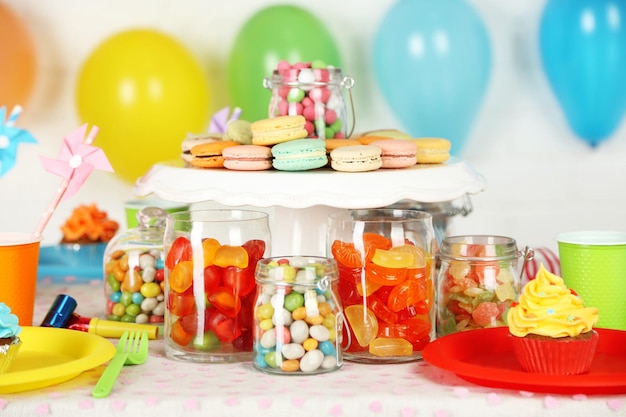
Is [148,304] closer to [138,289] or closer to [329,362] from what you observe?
[138,289]

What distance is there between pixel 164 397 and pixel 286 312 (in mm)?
180

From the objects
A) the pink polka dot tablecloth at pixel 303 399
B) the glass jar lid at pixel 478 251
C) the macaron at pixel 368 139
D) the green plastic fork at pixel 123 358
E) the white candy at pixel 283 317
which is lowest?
the pink polka dot tablecloth at pixel 303 399

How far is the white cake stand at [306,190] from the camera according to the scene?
1358 millimetres

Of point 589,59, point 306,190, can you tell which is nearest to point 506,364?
point 306,190

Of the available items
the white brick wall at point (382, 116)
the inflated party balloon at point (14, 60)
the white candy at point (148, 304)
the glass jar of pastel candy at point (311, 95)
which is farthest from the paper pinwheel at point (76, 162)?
the white brick wall at point (382, 116)

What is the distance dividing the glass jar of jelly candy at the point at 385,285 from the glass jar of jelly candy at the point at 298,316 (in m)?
0.06

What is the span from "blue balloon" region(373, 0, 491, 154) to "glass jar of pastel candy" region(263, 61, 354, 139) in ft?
4.31

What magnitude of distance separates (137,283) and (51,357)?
279 mm

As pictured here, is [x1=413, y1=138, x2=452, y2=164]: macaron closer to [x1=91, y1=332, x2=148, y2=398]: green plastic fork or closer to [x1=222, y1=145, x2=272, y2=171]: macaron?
[x1=222, y1=145, x2=272, y2=171]: macaron

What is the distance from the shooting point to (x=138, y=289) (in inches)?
61.2

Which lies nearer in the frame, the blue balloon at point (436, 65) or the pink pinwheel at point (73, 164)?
the pink pinwheel at point (73, 164)

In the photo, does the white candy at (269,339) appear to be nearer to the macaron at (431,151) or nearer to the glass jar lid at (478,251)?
the glass jar lid at (478,251)

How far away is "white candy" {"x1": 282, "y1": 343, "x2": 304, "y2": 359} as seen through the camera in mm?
1200

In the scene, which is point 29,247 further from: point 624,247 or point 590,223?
point 590,223
